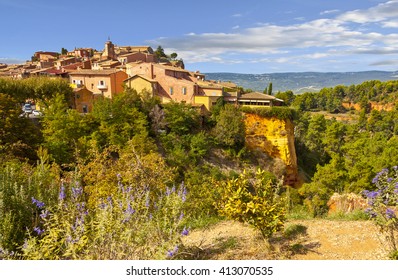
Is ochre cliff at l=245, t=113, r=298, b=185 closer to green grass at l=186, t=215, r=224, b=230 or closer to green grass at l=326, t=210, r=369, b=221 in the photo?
green grass at l=326, t=210, r=369, b=221

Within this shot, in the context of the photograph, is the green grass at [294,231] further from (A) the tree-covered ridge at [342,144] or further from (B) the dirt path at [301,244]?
(A) the tree-covered ridge at [342,144]

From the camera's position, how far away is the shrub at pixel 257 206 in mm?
6035

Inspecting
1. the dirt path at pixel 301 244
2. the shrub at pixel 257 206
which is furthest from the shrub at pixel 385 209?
the shrub at pixel 257 206

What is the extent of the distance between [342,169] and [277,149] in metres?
13.4

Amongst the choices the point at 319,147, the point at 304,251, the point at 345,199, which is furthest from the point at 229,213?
the point at 319,147

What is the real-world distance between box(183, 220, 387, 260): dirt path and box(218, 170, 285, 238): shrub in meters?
0.52

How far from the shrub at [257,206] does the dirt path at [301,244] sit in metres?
0.52

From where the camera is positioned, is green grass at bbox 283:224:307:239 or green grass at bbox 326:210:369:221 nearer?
green grass at bbox 283:224:307:239

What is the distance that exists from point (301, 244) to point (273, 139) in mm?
32334

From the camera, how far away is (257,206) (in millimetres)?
5973

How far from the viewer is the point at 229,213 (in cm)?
626

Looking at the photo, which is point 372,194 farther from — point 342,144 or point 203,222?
point 342,144

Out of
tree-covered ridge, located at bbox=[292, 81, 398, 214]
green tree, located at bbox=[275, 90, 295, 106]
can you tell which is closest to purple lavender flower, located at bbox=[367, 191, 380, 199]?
tree-covered ridge, located at bbox=[292, 81, 398, 214]

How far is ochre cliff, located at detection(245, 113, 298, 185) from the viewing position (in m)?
37.8
